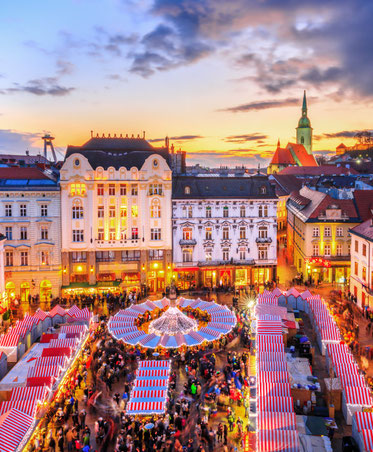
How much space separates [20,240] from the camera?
5184 cm

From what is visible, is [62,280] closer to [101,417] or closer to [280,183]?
[101,417]

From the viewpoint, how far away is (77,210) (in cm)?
5309

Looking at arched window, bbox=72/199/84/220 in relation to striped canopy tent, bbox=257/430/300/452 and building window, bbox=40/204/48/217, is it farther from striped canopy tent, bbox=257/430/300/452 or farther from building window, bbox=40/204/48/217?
striped canopy tent, bbox=257/430/300/452

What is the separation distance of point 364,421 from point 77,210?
40.3 metres

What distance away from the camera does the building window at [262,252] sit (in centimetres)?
5678

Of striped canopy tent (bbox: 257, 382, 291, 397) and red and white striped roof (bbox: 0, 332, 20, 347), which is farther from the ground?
red and white striped roof (bbox: 0, 332, 20, 347)

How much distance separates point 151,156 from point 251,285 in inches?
834

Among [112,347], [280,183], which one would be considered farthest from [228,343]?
[280,183]

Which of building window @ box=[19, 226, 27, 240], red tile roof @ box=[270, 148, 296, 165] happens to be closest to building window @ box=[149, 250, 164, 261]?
building window @ box=[19, 226, 27, 240]

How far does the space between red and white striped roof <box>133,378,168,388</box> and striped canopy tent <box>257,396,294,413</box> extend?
6.40m

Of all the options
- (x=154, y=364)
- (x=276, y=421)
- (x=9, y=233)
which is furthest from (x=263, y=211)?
(x=276, y=421)

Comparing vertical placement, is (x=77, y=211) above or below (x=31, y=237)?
above

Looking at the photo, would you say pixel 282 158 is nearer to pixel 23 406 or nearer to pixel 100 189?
pixel 100 189

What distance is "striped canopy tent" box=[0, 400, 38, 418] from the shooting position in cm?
2388
